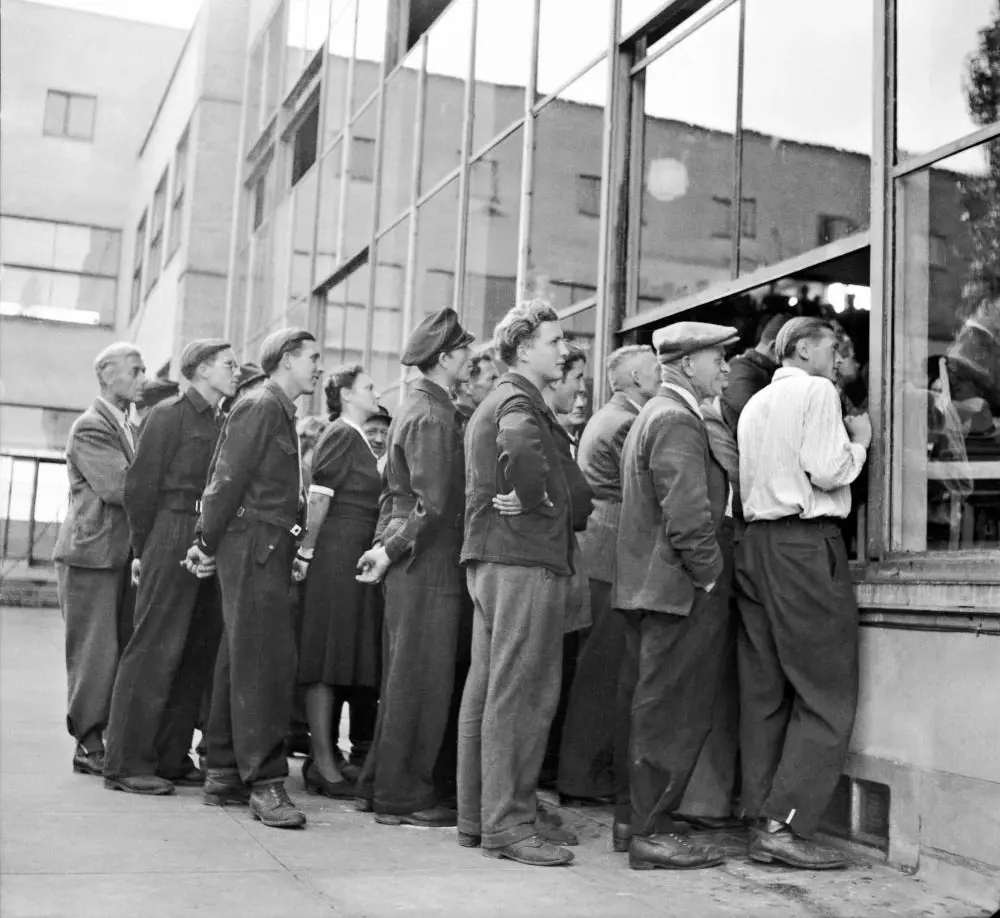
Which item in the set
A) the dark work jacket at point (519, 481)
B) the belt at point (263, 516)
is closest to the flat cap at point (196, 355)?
the belt at point (263, 516)

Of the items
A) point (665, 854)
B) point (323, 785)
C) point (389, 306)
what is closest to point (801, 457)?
point (665, 854)

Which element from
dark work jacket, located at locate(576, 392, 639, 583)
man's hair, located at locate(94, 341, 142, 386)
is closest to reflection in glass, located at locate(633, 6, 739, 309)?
dark work jacket, located at locate(576, 392, 639, 583)

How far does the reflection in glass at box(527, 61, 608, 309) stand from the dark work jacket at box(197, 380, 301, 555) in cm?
300

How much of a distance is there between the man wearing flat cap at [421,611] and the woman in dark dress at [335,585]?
0.75 metres

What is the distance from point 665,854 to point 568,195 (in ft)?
16.8

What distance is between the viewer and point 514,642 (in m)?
4.90

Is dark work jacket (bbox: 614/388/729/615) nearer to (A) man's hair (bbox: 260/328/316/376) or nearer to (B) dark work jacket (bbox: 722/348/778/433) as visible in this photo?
(B) dark work jacket (bbox: 722/348/778/433)

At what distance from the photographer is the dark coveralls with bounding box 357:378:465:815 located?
214 inches

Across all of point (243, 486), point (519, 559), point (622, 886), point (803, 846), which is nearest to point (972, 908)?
point (803, 846)

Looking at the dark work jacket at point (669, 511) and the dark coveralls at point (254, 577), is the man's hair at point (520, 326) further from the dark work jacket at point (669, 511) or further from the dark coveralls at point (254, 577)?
the dark coveralls at point (254, 577)

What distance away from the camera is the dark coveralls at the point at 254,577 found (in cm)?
538

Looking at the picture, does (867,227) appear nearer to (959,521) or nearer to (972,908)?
(959,521)

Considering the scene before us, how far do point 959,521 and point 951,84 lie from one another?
6.09 ft

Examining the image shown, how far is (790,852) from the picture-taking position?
478cm
